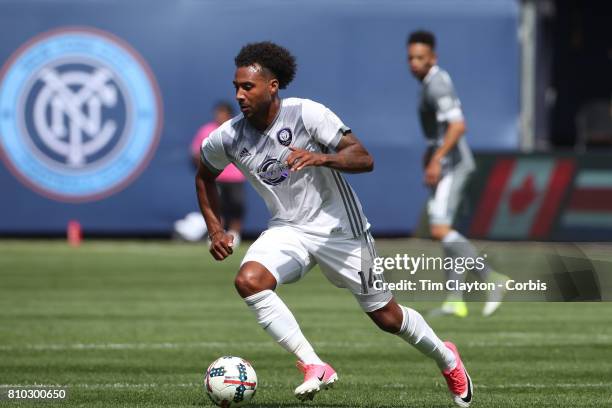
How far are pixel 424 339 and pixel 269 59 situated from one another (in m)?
1.93

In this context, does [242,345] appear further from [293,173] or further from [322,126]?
[322,126]

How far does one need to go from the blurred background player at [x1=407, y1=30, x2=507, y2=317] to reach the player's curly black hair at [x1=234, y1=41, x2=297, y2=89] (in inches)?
213

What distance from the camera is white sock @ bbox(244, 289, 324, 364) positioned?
827cm

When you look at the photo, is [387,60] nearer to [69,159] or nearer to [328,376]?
[69,159]

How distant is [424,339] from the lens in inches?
338

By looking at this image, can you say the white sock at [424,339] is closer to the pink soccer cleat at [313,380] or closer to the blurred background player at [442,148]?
the pink soccer cleat at [313,380]

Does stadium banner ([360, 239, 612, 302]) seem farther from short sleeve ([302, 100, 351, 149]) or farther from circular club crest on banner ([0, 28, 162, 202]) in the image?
circular club crest on banner ([0, 28, 162, 202])

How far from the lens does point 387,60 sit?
25.0m

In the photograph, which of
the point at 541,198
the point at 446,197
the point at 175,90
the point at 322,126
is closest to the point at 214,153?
the point at 322,126

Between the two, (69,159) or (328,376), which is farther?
(69,159)

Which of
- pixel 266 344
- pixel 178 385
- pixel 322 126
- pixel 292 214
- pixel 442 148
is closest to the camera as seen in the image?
pixel 322 126

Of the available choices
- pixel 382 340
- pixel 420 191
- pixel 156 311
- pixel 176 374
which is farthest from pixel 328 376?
pixel 420 191

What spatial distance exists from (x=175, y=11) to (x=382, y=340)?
45.1 ft

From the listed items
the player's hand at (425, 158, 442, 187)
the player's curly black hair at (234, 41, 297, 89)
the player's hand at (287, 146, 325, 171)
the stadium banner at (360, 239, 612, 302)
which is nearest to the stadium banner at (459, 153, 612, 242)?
the player's hand at (425, 158, 442, 187)
